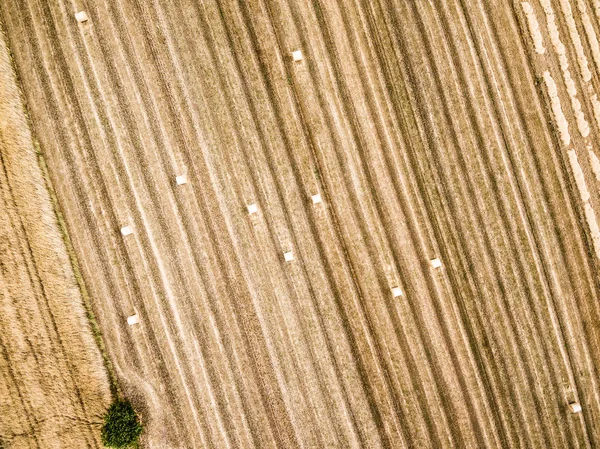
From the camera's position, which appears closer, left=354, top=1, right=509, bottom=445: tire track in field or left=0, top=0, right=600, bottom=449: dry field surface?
left=0, top=0, right=600, bottom=449: dry field surface

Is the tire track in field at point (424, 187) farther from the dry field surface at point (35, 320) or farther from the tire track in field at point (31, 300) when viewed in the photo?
the tire track in field at point (31, 300)

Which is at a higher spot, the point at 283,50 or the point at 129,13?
the point at 129,13

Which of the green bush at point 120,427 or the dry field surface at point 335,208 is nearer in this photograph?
the green bush at point 120,427

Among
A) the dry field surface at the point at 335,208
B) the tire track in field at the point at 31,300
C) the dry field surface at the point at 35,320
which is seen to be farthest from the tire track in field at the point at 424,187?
the tire track in field at the point at 31,300

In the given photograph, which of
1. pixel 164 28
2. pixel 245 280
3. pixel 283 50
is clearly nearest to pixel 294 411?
pixel 245 280

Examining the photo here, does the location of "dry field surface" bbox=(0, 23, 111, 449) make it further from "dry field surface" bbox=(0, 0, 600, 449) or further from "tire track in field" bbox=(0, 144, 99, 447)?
"dry field surface" bbox=(0, 0, 600, 449)

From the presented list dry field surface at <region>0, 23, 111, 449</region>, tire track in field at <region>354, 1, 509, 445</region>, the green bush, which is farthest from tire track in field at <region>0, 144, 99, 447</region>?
tire track in field at <region>354, 1, 509, 445</region>

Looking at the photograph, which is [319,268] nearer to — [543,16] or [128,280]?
[128,280]
